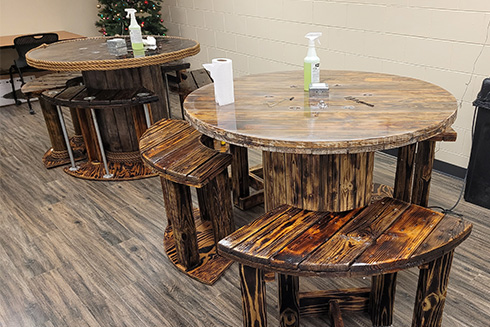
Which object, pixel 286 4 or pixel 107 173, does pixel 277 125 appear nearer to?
pixel 107 173

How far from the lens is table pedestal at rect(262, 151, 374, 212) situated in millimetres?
1554

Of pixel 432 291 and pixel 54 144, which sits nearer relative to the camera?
pixel 432 291

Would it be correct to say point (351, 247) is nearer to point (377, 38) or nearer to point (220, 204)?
point (220, 204)

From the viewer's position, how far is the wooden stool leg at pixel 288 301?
1704mm

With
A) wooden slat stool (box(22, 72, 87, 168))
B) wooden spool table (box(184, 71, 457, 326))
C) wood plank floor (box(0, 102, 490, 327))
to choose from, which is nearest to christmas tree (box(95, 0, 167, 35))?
wooden slat stool (box(22, 72, 87, 168))

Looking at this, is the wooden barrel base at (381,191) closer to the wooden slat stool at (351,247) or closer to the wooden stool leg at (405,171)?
the wooden stool leg at (405,171)

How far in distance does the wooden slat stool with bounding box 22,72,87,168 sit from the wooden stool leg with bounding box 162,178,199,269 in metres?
1.93

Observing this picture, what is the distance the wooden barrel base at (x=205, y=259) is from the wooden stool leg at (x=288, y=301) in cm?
51

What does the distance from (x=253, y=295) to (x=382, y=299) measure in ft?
2.25

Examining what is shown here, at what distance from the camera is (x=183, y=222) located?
7.04 feet

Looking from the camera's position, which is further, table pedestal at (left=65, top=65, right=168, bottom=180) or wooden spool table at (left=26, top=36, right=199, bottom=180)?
table pedestal at (left=65, top=65, right=168, bottom=180)

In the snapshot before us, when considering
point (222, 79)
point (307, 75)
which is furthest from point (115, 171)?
point (307, 75)

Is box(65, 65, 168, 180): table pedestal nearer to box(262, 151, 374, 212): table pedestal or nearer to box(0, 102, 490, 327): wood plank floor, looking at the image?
box(0, 102, 490, 327): wood plank floor

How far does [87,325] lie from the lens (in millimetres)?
1937
